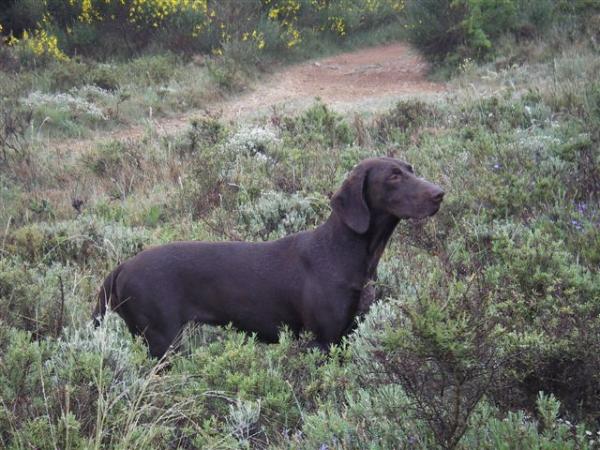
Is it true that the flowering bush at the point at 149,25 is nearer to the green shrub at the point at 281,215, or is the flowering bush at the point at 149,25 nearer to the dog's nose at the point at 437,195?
the green shrub at the point at 281,215

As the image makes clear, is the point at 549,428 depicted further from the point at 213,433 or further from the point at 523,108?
the point at 523,108

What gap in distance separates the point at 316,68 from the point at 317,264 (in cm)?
1436

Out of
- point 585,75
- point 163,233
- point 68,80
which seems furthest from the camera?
point 68,80

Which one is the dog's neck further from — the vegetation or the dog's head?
the vegetation

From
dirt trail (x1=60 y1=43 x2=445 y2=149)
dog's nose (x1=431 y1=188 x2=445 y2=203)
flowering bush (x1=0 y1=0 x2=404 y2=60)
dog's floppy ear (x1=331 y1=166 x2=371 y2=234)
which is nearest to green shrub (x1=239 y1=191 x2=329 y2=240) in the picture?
dog's floppy ear (x1=331 y1=166 x2=371 y2=234)

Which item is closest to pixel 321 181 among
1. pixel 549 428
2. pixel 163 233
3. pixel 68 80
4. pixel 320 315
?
pixel 163 233

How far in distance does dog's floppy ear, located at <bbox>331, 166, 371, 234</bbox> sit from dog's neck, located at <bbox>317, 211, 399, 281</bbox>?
Answer: 0.16 feet

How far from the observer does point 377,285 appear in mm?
4941

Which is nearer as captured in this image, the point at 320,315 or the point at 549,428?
the point at 549,428

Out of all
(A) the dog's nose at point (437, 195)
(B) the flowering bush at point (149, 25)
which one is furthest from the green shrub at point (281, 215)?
(B) the flowering bush at point (149, 25)

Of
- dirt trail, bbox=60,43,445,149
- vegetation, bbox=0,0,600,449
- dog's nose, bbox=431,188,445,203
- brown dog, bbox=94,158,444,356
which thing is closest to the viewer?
vegetation, bbox=0,0,600,449

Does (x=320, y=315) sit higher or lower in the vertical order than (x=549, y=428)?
lower

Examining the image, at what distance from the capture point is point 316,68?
60.4ft

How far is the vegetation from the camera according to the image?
3033mm
